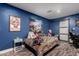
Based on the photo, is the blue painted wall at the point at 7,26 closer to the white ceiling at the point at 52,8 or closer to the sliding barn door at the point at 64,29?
the white ceiling at the point at 52,8

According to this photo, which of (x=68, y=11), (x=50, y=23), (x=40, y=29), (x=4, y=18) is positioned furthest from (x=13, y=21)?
(x=68, y=11)

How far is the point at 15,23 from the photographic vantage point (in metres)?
1.93

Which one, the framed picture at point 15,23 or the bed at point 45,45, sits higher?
the framed picture at point 15,23

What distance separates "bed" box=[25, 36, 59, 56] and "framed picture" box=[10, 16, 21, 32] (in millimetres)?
284

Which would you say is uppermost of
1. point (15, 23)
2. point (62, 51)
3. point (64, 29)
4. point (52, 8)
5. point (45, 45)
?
point (52, 8)

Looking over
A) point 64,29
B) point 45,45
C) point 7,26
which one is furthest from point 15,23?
point 64,29

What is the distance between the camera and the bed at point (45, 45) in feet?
6.28

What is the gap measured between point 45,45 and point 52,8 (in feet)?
2.25

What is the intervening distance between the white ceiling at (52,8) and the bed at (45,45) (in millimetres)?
442

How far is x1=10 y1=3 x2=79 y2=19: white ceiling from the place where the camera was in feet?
6.29

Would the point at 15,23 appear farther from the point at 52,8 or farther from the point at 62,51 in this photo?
the point at 62,51

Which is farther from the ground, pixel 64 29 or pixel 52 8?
pixel 52 8

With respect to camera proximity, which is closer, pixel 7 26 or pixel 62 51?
pixel 7 26

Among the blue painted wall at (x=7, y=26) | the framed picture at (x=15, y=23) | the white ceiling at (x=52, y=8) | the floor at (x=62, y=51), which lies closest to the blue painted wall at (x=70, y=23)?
the white ceiling at (x=52, y=8)
